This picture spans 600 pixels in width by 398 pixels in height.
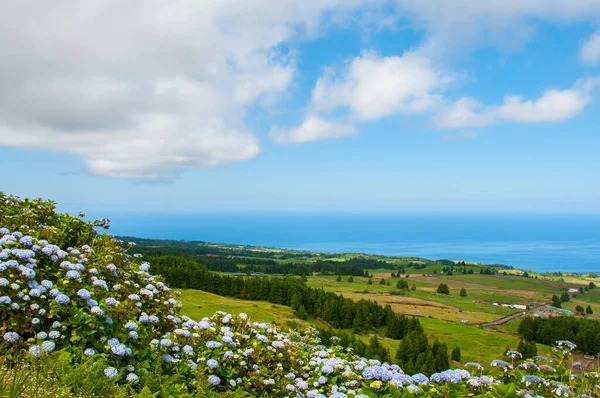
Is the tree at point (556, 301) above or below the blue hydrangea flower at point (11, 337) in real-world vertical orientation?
below

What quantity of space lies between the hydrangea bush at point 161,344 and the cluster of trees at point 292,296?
7116 cm

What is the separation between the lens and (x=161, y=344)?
21.6 feet

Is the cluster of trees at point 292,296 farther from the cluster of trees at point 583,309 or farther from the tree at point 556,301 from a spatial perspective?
the tree at point 556,301

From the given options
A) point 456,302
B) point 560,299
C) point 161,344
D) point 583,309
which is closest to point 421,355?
point 161,344

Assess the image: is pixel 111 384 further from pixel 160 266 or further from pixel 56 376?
pixel 160 266

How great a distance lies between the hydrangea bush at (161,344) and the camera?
5570 mm

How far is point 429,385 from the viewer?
5.79 metres

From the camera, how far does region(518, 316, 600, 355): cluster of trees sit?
8050cm

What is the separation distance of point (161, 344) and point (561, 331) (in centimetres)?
10895

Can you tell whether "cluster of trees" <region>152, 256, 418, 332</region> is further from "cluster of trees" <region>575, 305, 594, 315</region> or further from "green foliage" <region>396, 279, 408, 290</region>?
"cluster of trees" <region>575, 305, 594, 315</region>

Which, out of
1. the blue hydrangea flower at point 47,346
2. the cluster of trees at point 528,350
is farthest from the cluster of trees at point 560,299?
the blue hydrangea flower at point 47,346

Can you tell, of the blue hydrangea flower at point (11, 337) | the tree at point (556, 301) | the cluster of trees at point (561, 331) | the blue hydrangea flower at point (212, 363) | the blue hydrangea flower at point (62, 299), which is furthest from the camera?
the tree at point (556, 301)

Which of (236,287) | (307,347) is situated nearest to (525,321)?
(236,287)

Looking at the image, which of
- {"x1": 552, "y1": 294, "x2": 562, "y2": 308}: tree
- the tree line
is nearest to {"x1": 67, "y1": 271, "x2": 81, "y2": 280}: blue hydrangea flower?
the tree line
